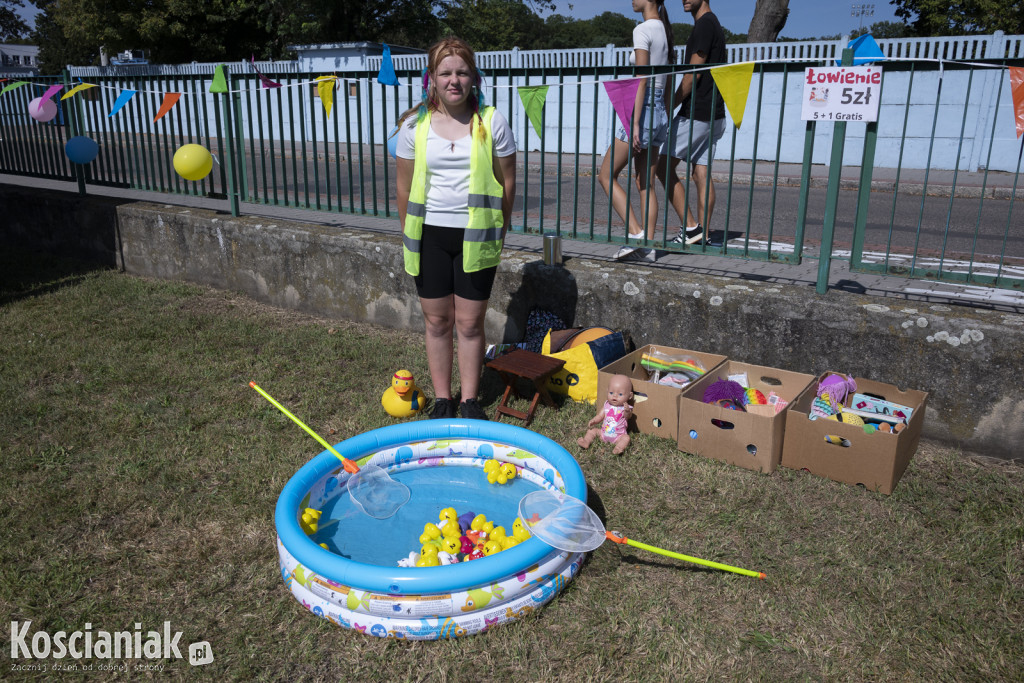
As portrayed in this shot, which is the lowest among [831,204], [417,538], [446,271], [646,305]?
[417,538]

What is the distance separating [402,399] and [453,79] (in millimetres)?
1796

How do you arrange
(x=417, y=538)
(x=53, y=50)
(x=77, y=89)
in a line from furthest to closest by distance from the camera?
(x=53, y=50)
(x=77, y=89)
(x=417, y=538)

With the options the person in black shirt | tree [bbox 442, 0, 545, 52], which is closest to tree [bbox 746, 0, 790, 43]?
the person in black shirt

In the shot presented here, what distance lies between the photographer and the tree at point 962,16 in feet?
97.0

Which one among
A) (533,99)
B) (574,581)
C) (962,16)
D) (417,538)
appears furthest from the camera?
(962,16)

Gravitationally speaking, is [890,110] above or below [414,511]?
above

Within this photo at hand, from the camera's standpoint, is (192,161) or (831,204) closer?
(831,204)

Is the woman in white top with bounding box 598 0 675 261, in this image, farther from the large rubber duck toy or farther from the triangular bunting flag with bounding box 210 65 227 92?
the triangular bunting flag with bounding box 210 65 227 92

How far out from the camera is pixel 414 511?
3.39m

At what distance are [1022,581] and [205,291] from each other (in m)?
6.50

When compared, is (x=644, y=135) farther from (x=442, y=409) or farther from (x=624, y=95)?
(x=442, y=409)

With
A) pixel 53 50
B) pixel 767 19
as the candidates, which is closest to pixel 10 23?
pixel 53 50

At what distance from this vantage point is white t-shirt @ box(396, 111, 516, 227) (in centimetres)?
382

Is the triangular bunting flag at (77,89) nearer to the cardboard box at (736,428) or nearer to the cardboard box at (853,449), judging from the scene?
the cardboard box at (736,428)
